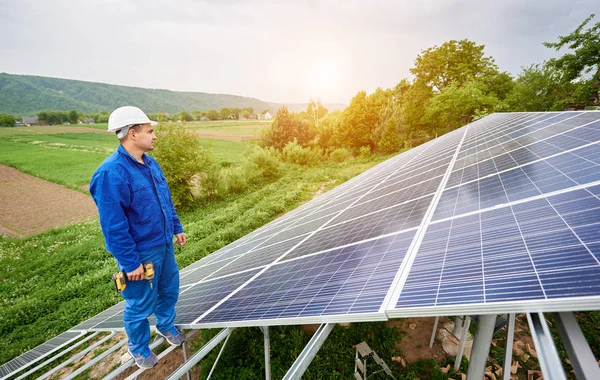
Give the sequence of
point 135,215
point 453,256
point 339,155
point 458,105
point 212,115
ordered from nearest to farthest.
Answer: point 453,256 < point 135,215 < point 458,105 < point 339,155 < point 212,115

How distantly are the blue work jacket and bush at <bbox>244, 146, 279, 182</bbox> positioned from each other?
28703 millimetres

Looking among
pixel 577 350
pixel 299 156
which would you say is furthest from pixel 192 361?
pixel 299 156

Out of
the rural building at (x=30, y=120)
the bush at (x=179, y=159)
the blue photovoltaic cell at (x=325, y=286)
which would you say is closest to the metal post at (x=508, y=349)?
the blue photovoltaic cell at (x=325, y=286)

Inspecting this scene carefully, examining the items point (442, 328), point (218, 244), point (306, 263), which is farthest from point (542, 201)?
point (218, 244)

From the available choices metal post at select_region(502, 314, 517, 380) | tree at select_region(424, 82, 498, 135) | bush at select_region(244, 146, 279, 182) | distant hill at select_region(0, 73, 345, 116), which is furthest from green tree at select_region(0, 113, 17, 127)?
metal post at select_region(502, 314, 517, 380)

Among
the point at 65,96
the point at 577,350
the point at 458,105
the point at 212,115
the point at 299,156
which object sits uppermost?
the point at 65,96

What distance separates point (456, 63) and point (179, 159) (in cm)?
4442

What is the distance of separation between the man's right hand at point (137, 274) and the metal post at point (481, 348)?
15.7 feet

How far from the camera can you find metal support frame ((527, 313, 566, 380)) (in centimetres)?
165

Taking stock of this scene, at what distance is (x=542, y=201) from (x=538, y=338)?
6.75ft

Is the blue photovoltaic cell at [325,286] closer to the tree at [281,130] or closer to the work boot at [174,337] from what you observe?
the work boot at [174,337]

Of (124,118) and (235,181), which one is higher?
(124,118)

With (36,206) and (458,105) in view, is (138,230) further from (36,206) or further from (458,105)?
(458,105)

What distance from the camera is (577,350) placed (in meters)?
1.86
